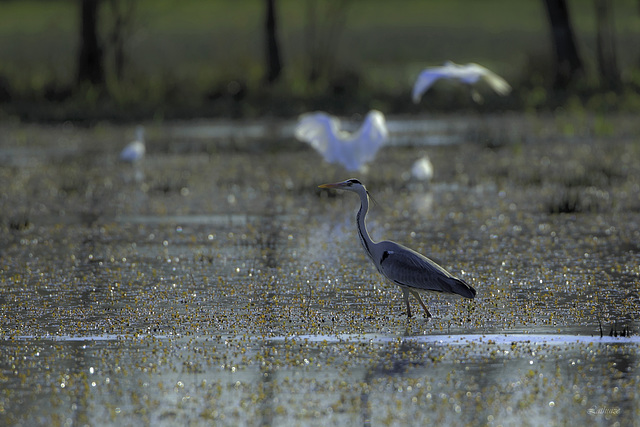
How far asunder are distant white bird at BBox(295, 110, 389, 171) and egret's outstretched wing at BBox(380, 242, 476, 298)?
6.88 m

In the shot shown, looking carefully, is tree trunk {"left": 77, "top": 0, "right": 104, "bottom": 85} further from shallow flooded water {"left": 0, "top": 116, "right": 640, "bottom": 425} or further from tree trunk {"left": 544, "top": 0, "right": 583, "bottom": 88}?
shallow flooded water {"left": 0, "top": 116, "right": 640, "bottom": 425}

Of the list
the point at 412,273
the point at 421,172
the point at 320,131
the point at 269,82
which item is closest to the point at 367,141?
the point at 320,131

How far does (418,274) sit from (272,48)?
955 inches

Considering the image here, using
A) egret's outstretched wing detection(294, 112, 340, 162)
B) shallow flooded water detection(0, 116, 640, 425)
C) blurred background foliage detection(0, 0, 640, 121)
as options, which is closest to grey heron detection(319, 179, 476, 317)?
shallow flooded water detection(0, 116, 640, 425)

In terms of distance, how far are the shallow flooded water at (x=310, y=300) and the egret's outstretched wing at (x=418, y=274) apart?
0.74 feet

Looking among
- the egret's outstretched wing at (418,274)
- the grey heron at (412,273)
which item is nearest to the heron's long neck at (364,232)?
the grey heron at (412,273)

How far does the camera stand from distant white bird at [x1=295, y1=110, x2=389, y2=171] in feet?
48.7

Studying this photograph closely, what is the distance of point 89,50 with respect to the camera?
99.9 feet

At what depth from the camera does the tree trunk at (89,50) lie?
99.2ft

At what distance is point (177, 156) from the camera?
2072 cm

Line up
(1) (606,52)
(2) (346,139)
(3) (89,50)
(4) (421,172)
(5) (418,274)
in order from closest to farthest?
(5) (418,274) → (2) (346,139) → (4) (421,172) → (3) (89,50) → (1) (606,52)

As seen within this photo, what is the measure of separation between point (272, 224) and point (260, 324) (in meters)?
5.03

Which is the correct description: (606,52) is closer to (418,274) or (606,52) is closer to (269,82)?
(269,82)

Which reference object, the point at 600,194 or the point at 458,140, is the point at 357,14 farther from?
the point at 600,194
